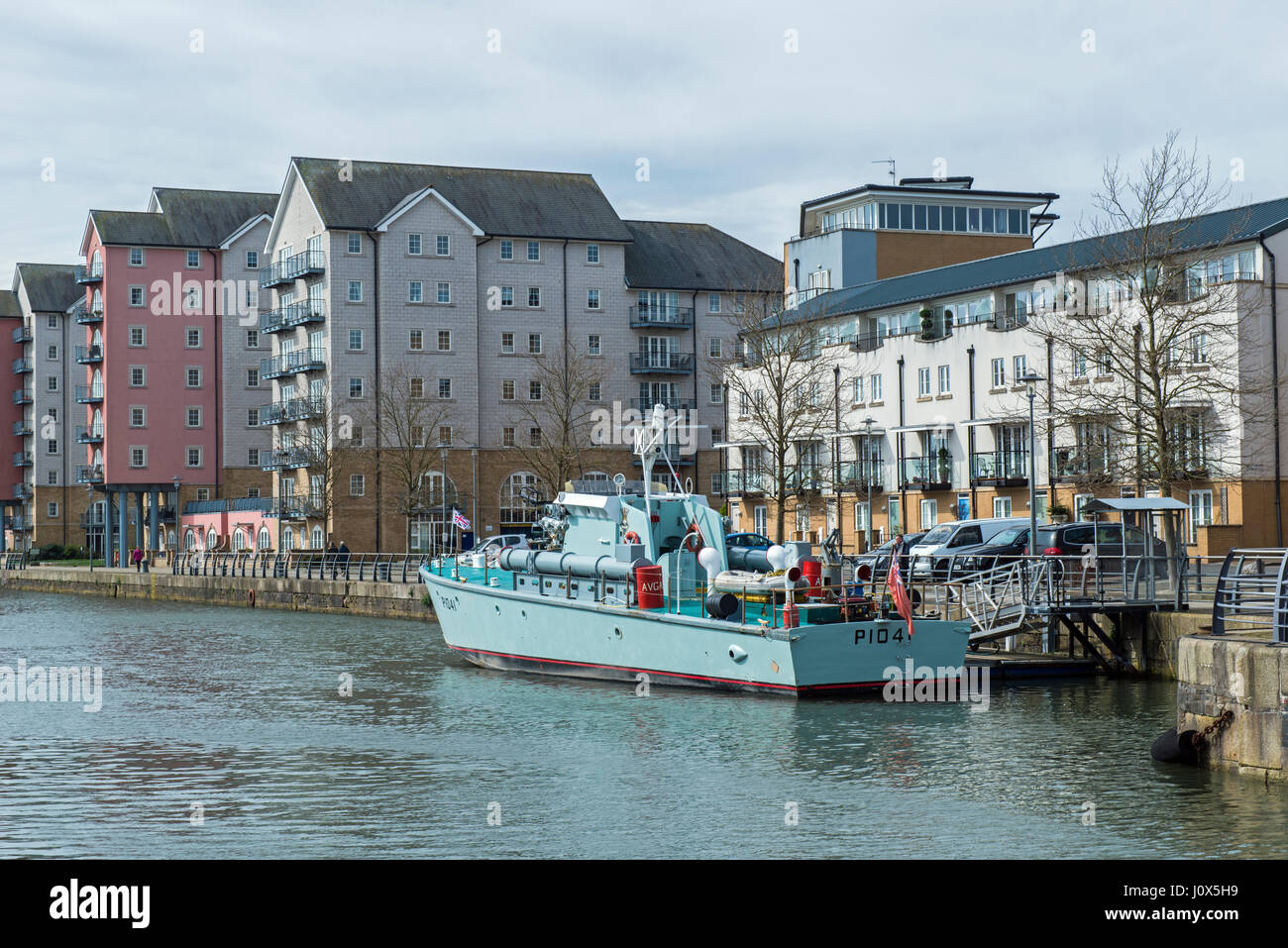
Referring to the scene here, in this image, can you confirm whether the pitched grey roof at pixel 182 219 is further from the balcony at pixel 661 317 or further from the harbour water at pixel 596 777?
the harbour water at pixel 596 777

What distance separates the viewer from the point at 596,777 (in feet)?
77.0

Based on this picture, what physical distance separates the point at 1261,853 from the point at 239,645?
38.2m

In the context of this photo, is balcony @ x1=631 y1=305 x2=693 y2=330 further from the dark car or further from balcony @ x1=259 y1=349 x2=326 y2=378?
the dark car

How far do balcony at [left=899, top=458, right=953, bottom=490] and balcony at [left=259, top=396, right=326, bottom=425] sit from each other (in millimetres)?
34242

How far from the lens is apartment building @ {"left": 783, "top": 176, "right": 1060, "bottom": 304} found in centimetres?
8606

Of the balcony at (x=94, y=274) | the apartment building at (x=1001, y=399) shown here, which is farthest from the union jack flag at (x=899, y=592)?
the balcony at (x=94, y=274)

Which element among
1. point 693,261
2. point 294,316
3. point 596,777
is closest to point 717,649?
point 596,777

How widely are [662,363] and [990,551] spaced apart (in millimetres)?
54563

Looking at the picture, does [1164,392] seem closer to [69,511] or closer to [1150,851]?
[1150,851]

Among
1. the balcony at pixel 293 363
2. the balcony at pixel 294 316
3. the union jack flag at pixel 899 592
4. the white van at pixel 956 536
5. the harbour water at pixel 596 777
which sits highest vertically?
the balcony at pixel 294 316

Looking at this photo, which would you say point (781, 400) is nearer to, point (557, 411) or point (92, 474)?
point (557, 411)

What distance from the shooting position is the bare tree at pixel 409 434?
3398 inches

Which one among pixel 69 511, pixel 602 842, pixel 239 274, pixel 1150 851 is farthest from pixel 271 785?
pixel 69 511

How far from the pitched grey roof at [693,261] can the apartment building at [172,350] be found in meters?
26.5
